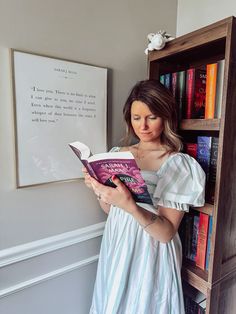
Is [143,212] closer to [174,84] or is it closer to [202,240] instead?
[202,240]

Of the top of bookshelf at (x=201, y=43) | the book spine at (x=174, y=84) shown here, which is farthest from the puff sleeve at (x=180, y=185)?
the top of bookshelf at (x=201, y=43)

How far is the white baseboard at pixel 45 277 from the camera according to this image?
0.96 metres

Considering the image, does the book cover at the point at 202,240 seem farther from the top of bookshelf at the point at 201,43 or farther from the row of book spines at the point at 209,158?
the top of bookshelf at the point at 201,43

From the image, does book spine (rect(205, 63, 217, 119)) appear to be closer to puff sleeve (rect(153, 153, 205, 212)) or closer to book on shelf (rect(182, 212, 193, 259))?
puff sleeve (rect(153, 153, 205, 212))

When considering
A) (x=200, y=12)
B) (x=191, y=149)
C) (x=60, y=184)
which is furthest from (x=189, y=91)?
(x=60, y=184)

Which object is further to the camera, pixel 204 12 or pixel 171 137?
pixel 204 12

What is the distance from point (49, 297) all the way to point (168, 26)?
148 cm

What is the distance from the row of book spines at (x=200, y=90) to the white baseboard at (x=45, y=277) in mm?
839

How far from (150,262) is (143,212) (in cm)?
26

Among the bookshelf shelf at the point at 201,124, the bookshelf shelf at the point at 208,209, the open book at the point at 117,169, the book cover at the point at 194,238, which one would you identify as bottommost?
the book cover at the point at 194,238

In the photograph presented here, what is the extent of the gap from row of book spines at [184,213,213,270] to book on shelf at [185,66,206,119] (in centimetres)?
45

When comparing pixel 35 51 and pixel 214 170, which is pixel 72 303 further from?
pixel 35 51

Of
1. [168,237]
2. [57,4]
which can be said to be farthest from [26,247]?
[57,4]

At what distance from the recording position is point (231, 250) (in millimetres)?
1054
